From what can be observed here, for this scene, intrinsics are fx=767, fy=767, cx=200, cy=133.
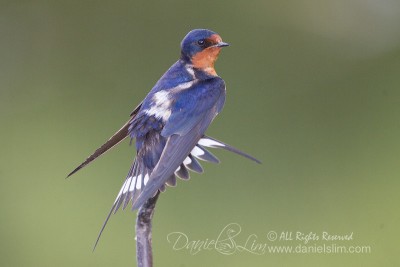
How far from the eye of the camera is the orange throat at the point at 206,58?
1.58 metres

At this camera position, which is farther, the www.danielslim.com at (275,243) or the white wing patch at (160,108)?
the www.danielslim.com at (275,243)

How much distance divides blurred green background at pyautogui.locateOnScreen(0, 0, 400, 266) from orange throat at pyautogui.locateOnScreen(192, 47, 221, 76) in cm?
98

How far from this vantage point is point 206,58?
160cm

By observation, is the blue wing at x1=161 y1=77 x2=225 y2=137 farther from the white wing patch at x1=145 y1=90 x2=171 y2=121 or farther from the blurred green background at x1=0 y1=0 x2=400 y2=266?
the blurred green background at x1=0 y1=0 x2=400 y2=266

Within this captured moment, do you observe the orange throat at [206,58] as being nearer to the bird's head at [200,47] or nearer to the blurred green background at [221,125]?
the bird's head at [200,47]

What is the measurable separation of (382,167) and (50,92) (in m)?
1.31

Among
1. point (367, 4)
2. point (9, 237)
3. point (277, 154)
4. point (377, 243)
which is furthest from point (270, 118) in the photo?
point (9, 237)

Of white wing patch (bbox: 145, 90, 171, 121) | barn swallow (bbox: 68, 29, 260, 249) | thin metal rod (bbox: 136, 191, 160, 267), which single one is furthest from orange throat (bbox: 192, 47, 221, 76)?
thin metal rod (bbox: 136, 191, 160, 267)

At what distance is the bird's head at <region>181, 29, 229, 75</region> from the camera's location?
1.57 metres

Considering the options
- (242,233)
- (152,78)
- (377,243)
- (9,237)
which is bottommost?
(9,237)

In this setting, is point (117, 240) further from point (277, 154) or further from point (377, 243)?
point (377, 243)

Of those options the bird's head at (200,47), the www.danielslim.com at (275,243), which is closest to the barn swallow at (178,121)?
the bird's head at (200,47)

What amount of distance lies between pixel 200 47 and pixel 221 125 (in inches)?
48.3

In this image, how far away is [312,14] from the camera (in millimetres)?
3258
